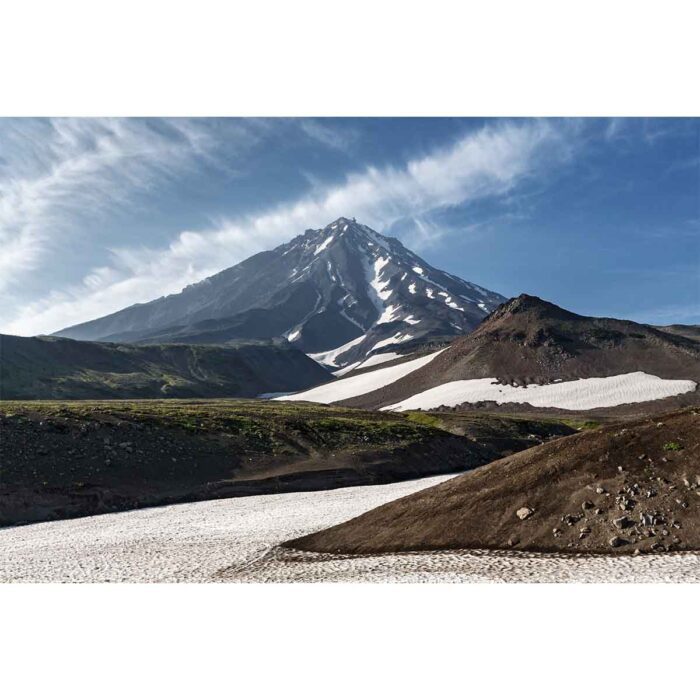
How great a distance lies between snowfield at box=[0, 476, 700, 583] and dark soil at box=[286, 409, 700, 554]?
1.41m

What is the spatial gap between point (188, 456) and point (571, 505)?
5427cm

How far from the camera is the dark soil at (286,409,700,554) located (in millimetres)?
28484

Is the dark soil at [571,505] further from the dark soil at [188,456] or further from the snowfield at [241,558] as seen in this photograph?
the dark soil at [188,456]

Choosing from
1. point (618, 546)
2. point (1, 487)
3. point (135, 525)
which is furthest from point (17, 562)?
point (618, 546)

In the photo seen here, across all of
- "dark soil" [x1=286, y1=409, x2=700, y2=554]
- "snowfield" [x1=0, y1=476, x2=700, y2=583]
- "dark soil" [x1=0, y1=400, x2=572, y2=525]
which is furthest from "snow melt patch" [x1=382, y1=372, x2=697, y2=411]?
"dark soil" [x1=286, y1=409, x2=700, y2=554]

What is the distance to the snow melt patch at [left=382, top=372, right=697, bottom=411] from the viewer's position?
172625mm

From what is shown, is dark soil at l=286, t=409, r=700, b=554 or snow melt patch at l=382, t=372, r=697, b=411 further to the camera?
snow melt patch at l=382, t=372, r=697, b=411

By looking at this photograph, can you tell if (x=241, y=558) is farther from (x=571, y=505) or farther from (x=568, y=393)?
(x=568, y=393)

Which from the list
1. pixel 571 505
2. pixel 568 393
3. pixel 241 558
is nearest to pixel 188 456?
pixel 241 558

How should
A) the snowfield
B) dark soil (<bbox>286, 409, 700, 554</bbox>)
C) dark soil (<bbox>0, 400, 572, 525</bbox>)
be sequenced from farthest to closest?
dark soil (<bbox>0, 400, 572, 525</bbox>) < dark soil (<bbox>286, 409, 700, 554</bbox>) < the snowfield

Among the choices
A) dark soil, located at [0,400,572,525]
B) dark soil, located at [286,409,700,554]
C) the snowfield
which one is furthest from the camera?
dark soil, located at [0,400,572,525]

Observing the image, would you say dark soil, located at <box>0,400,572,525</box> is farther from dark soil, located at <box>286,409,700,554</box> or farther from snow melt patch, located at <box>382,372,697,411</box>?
snow melt patch, located at <box>382,372,697,411</box>

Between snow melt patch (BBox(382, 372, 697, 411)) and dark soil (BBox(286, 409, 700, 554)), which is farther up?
dark soil (BBox(286, 409, 700, 554))

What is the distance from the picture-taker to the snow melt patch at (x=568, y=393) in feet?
566
